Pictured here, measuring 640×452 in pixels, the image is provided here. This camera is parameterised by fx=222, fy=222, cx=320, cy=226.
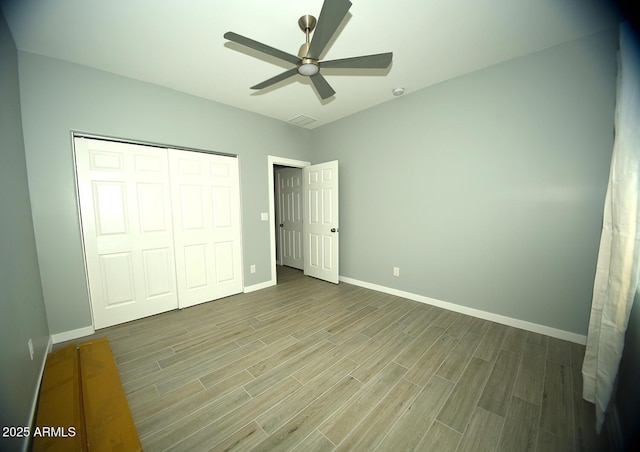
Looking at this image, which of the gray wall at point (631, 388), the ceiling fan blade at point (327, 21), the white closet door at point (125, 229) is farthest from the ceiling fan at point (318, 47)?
the gray wall at point (631, 388)

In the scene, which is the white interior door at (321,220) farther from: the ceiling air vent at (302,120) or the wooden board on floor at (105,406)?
the wooden board on floor at (105,406)

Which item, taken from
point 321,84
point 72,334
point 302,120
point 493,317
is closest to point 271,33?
point 321,84

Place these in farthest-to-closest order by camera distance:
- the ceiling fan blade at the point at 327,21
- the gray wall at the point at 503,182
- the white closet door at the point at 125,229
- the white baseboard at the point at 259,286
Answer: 1. the white baseboard at the point at 259,286
2. the white closet door at the point at 125,229
3. the gray wall at the point at 503,182
4. the ceiling fan blade at the point at 327,21

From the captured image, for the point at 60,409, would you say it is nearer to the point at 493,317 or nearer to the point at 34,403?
the point at 34,403

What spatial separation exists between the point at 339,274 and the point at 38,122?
4.23 meters

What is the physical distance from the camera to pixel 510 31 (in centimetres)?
199

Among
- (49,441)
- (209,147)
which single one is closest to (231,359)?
(49,441)

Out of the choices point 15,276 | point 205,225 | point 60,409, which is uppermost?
point 205,225

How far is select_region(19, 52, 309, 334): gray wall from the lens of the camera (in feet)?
7.12

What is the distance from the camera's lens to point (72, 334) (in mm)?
2389

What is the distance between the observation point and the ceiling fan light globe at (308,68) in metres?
1.65

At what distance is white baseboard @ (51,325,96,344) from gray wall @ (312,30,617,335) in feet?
12.3

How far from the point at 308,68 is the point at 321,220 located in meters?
2.69

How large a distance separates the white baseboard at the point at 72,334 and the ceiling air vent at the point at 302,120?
396 centimetres
